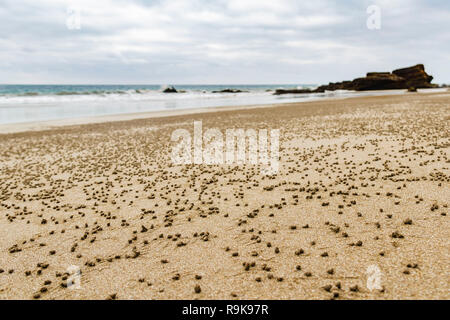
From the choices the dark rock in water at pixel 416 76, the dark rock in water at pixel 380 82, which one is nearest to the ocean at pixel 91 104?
the dark rock in water at pixel 380 82

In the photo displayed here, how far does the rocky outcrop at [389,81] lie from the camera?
127875mm

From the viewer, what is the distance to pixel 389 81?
418ft

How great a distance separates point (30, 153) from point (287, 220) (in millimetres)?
24121

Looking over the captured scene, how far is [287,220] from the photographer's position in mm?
11359

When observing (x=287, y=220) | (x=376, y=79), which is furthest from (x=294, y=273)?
(x=376, y=79)

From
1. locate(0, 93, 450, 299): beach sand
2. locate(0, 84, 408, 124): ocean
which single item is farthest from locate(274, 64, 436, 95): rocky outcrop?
locate(0, 93, 450, 299): beach sand

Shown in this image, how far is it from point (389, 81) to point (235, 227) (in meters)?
138

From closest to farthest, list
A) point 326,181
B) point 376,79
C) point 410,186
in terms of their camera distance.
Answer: point 410,186, point 326,181, point 376,79

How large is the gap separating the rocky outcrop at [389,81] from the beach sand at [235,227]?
394 feet

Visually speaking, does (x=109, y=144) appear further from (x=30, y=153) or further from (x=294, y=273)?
(x=294, y=273)

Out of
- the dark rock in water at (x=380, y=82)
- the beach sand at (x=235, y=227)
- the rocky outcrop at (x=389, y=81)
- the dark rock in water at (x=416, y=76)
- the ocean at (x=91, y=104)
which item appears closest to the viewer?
the beach sand at (x=235, y=227)

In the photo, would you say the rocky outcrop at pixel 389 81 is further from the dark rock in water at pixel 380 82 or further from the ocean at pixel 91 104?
the ocean at pixel 91 104

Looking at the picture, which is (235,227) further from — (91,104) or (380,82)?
(380,82)

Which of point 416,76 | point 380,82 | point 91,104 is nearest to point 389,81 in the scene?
point 380,82
